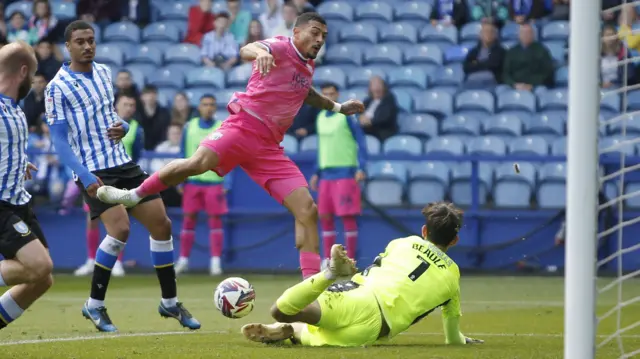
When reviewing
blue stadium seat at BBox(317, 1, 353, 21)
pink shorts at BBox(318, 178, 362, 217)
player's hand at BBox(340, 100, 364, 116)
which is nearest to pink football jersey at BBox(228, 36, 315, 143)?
player's hand at BBox(340, 100, 364, 116)

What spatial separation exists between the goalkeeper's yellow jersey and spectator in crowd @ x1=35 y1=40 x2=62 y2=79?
10.8m

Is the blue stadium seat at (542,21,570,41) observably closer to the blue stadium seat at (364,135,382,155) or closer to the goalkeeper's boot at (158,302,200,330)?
the blue stadium seat at (364,135,382,155)

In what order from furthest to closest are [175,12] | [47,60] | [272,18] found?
1. [175,12]
2. [272,18]
3. [47,60]

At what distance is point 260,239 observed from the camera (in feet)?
48.9

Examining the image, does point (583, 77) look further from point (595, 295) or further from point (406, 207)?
point (406, 207)

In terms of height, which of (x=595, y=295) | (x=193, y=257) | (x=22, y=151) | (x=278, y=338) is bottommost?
(x=193, y=257)

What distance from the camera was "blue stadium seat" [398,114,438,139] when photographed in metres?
16.0

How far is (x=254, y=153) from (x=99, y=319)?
173 centimetres

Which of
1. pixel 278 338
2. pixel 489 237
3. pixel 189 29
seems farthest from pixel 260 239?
→ pixel 278 338

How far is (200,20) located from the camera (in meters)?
18.2

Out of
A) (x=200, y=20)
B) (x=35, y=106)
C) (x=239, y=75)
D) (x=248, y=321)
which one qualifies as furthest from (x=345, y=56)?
(x=248, y=321)

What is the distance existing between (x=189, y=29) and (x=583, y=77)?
14.2m

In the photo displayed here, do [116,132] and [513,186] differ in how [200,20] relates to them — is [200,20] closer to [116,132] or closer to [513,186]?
[513,186]

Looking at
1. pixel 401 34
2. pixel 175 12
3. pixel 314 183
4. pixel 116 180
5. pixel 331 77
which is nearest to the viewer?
pixel 116 180
